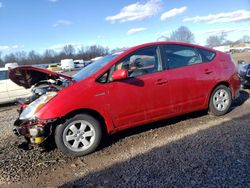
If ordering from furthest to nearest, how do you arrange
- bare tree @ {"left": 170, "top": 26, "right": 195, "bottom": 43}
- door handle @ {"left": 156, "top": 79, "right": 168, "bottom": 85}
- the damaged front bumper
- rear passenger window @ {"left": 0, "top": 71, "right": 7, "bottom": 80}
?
1. bare tree @ {"left": 170, "top": 26, "right": 195, "bottom": 43}
2. rear passenger window @ {"left": 0, "top": 71, "right": 7, "bottom": 80}
3. door handle @ {"left": 156, "top": 79, "right": 168, "bottom": 85}
4. the damaged front bumper

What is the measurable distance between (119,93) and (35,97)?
1536 millimetres

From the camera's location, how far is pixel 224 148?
12.6 ft

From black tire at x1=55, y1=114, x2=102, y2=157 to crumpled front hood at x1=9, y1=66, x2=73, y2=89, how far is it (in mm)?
841

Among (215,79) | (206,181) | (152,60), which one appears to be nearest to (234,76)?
(215,79)

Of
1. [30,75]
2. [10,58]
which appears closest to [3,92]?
[30,75]

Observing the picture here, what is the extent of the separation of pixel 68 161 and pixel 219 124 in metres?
2.95

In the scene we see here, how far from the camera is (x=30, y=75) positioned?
4.82 meters

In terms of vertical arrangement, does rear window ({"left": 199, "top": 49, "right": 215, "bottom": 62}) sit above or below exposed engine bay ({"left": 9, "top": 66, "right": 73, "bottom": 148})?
above

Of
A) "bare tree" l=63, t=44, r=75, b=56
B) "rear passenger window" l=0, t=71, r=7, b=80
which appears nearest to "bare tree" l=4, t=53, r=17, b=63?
"bare tree" l=63, t=44, r=75, b=56

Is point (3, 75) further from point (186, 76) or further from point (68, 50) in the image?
point (68, 50)

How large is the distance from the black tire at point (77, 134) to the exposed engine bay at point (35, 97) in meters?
0.19

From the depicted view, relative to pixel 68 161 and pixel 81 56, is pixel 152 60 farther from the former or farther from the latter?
pixel 81 56

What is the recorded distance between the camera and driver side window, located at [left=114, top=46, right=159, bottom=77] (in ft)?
14.9

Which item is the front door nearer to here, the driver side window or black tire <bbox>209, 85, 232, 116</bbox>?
the driver side window
